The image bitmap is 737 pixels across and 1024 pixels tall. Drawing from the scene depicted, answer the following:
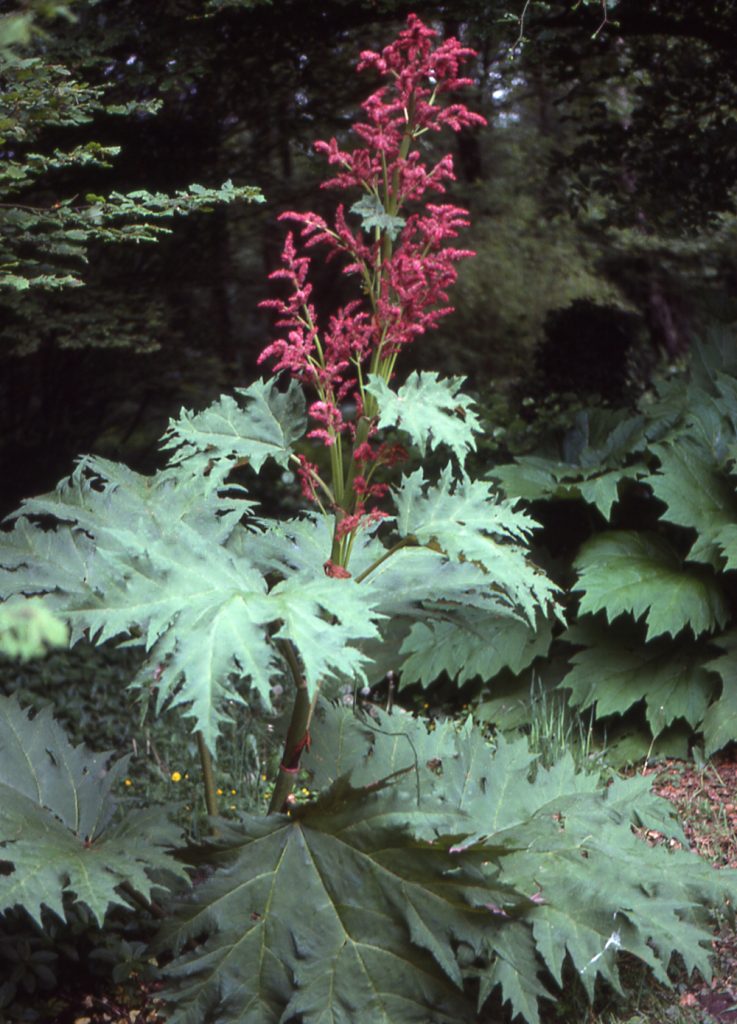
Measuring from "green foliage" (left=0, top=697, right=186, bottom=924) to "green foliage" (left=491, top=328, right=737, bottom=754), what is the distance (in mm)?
1831

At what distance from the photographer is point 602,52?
5.15 meters

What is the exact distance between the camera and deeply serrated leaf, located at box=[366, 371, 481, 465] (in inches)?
86.1

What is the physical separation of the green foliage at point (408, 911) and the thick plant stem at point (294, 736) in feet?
0.43

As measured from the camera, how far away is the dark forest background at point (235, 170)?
4.60m

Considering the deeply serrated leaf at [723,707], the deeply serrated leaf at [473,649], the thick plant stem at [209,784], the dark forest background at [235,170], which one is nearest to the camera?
the thick plant stem at [209,784]

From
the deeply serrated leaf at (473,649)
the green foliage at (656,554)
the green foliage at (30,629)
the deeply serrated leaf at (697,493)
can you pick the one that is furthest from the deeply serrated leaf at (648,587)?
the green foliage at (30,629)

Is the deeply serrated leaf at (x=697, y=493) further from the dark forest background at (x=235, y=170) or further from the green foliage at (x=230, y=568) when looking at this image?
the green foliage at (x=230, y=568)

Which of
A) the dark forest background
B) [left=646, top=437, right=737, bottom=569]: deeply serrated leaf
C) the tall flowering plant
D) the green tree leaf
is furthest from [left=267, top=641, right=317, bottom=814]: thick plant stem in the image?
[left=646, top=437, right=737, bottom=569]: deeply serrated leaf

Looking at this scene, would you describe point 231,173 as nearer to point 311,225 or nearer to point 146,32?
point 146,32

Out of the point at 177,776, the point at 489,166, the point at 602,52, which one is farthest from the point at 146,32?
the point at 489,166

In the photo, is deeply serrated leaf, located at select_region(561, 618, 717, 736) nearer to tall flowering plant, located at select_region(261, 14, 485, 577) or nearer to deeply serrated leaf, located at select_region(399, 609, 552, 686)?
deeply serrated leaf, located at select_region(399, 609, 552, 686)

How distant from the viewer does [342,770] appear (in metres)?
2.77

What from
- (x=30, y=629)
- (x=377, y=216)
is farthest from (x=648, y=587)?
(x=30, y=629)

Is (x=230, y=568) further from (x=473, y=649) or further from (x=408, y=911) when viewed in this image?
(x=473, y=649)
